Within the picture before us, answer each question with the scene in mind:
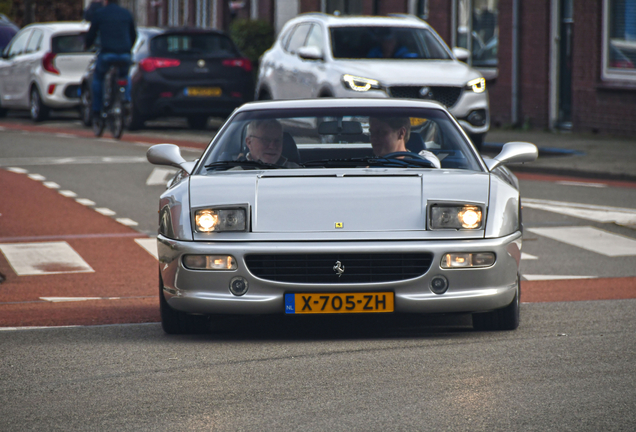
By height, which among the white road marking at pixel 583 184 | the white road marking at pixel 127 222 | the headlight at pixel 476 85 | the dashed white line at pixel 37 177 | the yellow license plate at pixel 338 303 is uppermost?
the headlight at pixel 476 85

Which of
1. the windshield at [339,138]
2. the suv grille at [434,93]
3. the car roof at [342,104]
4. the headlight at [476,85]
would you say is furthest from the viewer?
the headlight at [476,85]

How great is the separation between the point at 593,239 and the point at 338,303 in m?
5.13

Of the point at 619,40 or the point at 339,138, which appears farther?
the point at 619,40

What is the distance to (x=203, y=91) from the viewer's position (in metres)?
21.2

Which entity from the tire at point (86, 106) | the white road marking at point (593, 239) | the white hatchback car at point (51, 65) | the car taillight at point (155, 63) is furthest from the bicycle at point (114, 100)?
the white road marking at point (593, 239)

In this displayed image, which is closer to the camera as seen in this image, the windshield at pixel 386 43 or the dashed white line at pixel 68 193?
the dashed white line at pixel 68 193

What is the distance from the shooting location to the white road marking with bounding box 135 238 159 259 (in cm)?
1013

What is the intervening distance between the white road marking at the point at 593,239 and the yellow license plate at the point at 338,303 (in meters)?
4.21

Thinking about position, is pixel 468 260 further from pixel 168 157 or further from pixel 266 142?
pixel 168 157

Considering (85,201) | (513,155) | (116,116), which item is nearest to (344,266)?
(513,155)

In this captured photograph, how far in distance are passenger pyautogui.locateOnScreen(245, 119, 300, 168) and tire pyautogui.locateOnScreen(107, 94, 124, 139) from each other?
12.1 m

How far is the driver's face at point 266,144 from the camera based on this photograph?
23.1 ft

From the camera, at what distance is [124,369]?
5707 millimetres

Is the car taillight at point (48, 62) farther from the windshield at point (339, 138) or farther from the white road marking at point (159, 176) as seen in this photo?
the windshield at point (339, 138)
